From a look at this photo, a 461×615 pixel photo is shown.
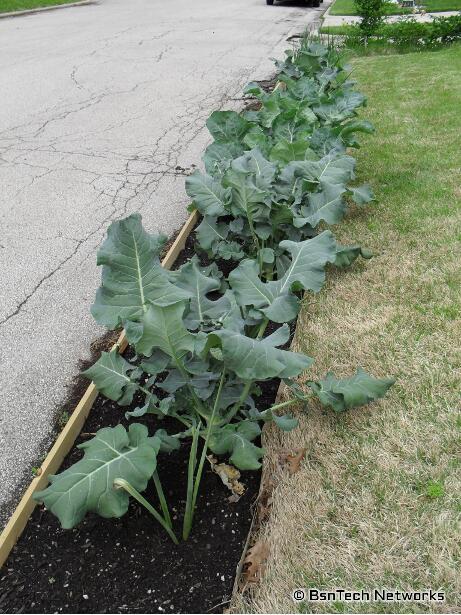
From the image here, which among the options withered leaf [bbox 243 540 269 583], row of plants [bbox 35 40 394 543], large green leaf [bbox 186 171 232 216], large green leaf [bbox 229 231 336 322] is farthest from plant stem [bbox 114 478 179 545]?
large green leaf [bbox 186 171 232 216]

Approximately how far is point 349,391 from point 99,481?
112 centimetres

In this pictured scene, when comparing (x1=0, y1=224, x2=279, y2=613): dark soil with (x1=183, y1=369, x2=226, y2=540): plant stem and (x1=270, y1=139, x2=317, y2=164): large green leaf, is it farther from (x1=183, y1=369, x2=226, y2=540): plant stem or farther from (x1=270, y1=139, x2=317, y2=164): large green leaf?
(x1=270, y1=139, x2=317, y2=164): large green leaf

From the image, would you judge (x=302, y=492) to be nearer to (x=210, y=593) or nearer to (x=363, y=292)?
(x=210, y=593)

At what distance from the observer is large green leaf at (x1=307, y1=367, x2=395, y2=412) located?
2.34 meters

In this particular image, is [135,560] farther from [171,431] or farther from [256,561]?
[171,431]

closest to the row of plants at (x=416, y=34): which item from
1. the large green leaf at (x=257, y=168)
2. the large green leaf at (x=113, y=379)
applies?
the large green leaf at (x=257, y=168)

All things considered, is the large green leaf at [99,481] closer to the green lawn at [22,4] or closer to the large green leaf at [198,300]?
the large green leaf at [198,300]

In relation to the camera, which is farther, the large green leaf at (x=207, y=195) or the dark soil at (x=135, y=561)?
the large green leaf at (x=207, y=195)

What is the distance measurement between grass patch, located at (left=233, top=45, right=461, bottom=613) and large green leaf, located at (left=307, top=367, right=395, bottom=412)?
0.12 metres

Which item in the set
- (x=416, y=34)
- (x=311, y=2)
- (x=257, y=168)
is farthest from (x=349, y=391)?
(x=311, y=2)

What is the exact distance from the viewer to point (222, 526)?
2.08 m

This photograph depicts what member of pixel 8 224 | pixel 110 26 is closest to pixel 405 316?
pixel 8 224

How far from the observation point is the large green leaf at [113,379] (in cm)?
232

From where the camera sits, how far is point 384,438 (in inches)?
91.6
